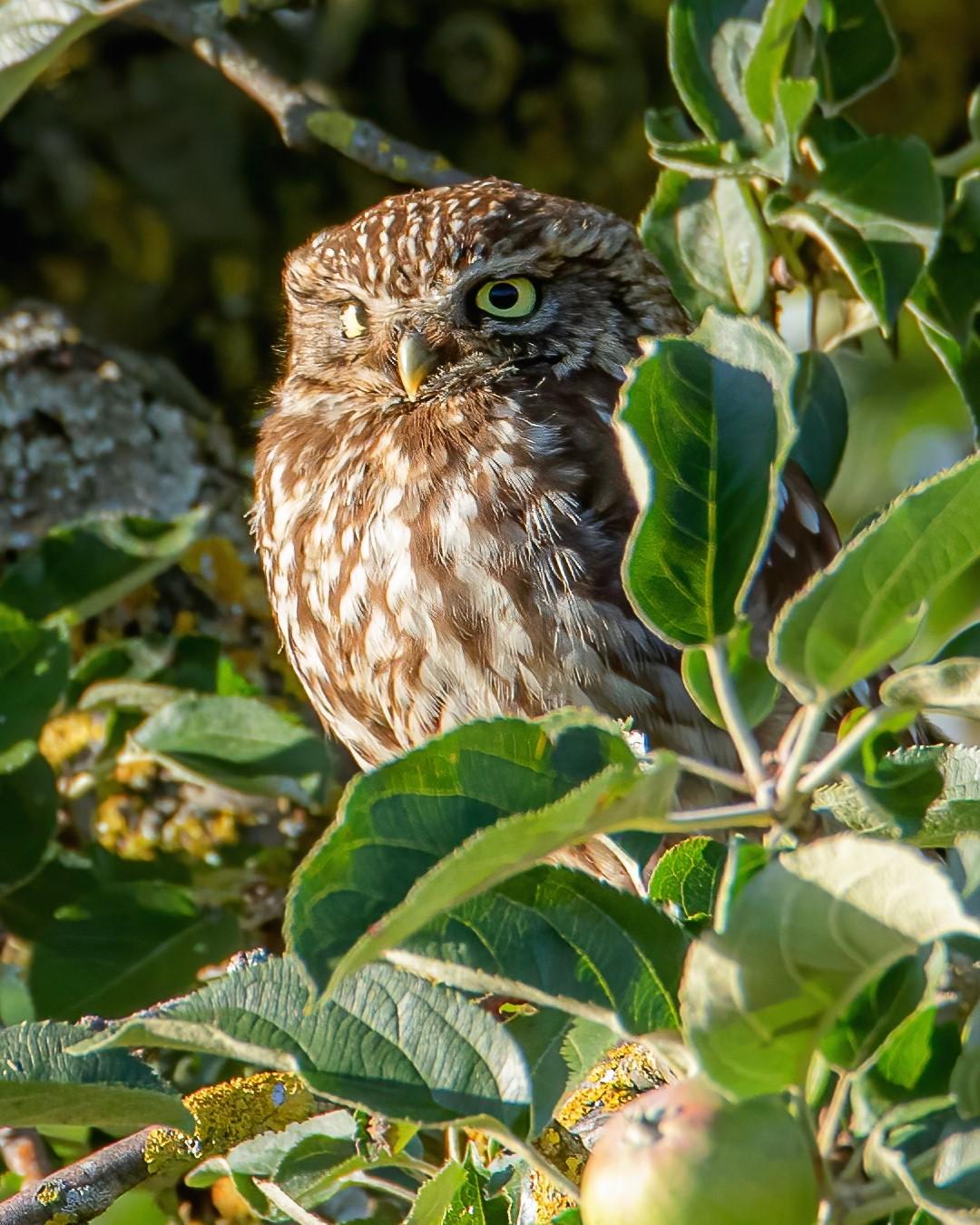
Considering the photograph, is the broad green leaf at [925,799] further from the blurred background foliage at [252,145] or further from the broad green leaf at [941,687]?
the blurred background foliage at [252,145]

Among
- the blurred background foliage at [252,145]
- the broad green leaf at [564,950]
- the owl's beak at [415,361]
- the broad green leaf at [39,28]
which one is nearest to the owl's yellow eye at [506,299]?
the owl's beak at [415,361]

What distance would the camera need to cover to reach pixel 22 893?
267cm

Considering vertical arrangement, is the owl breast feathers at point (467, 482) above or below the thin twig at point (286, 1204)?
above

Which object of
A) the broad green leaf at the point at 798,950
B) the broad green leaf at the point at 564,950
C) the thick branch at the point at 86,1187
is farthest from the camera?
the thick branch at the point at 86,1187

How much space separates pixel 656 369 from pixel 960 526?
1.02ft

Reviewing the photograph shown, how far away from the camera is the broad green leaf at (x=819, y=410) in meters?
2.56

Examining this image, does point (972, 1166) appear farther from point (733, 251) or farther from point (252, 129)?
point (252, 129)

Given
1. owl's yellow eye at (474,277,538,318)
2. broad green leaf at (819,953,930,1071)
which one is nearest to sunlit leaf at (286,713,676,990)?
broad green leaf at (819,953,930,1071)

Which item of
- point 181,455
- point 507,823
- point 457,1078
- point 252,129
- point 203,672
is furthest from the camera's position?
point 252,129

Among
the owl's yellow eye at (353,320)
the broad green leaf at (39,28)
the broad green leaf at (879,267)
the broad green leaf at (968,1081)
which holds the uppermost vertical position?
the broad green leaf at (39,28)

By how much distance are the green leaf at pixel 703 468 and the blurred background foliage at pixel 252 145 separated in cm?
243

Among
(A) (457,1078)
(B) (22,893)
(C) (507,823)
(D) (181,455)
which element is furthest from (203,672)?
(C) (507,823)

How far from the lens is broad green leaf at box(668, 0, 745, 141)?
2473 millimetres

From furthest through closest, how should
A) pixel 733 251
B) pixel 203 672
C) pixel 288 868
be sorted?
pixel 288 868 → pixel 203 672 → pixel 733 251
